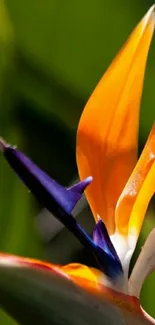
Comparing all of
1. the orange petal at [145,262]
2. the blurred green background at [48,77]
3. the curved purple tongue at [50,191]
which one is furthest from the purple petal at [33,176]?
the blurred green background at [48,77]

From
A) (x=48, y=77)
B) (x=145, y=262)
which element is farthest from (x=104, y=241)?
(x=48, y=77)

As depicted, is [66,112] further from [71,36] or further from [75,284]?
[75,284]

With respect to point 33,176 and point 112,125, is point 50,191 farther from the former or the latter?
point 112,125

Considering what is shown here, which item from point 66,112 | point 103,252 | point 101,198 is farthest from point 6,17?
point 103,252

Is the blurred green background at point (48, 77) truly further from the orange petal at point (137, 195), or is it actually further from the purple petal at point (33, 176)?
the purple petal at point (33, 176)

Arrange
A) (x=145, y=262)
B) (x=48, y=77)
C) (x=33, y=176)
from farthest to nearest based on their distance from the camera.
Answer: (x=48, y=77)
(x=145, y=262)
(x=33, y=176)

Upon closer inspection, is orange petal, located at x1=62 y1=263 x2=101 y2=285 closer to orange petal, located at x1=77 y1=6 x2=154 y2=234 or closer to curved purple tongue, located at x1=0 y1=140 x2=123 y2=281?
curved purple tongue, located at x1=0 y1=140 x2=123 y2=281
